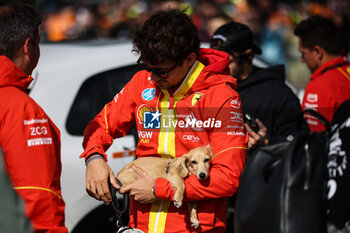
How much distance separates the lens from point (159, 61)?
2.61 m

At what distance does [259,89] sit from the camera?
384 centimetres

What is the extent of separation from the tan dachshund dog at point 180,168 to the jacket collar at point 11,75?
712 mm

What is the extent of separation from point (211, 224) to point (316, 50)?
7.64ft

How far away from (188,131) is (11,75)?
88cm

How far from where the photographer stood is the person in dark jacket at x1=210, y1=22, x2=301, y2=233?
3.71 meters

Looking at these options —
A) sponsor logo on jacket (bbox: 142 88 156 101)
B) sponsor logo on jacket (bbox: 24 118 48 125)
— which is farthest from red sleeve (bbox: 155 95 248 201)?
sponsor logo on jacket (bbox: 24 118 48 125)

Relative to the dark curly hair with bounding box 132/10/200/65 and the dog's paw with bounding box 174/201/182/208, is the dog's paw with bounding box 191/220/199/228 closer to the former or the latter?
the dog's paw with bounding box 174/201/182/208

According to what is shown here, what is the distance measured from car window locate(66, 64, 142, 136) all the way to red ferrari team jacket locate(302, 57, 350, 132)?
1382 mm

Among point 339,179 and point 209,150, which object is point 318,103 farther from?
point 339,179

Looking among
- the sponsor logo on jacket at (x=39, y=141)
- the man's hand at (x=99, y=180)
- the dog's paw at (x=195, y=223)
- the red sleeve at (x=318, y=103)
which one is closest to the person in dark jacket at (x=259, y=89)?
the red sleeve at (x=318, y=103)

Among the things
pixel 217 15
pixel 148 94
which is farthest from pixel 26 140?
pixel 217 15

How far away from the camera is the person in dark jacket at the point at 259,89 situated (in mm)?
3707

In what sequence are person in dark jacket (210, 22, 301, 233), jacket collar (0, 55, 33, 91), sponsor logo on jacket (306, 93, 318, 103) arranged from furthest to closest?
sponsor logo on jacket (306, 93, 318, 103), person in dark jacket (210, 22, 301, 233), jacket collar (0, 55, 33, 91)

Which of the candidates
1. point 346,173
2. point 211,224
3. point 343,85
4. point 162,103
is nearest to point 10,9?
point 162,103
